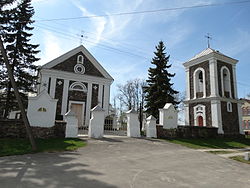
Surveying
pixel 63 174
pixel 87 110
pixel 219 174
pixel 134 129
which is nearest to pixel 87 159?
pixel 63 174

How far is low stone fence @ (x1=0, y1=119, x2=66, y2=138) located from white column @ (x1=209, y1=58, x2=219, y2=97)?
52.5 feet

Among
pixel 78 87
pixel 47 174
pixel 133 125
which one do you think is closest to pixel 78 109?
pixel 78 87

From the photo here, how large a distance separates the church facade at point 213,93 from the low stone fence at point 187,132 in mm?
1400

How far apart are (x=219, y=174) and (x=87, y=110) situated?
1587cm

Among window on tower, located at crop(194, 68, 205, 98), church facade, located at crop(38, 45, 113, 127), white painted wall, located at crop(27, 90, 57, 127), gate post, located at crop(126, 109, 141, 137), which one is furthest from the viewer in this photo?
window on tower, located at crop(194, 68, 205, 98)

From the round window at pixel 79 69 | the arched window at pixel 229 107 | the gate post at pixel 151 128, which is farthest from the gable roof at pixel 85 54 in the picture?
the arched window at pixel 229 107

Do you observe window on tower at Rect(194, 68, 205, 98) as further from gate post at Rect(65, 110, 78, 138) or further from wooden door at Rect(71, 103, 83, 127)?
gate post at Rect(65, 110, 78, 138)

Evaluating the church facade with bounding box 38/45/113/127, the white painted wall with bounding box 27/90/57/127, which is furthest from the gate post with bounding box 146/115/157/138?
the church facade with bounding box 38/45/113/127

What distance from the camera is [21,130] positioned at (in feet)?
38.0

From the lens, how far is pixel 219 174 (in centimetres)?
654

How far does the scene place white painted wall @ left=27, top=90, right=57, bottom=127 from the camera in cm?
1198

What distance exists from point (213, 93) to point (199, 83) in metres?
2.88

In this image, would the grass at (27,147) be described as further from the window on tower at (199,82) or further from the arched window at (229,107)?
the arched window at (229,107)

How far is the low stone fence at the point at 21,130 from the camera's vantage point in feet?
37.0
